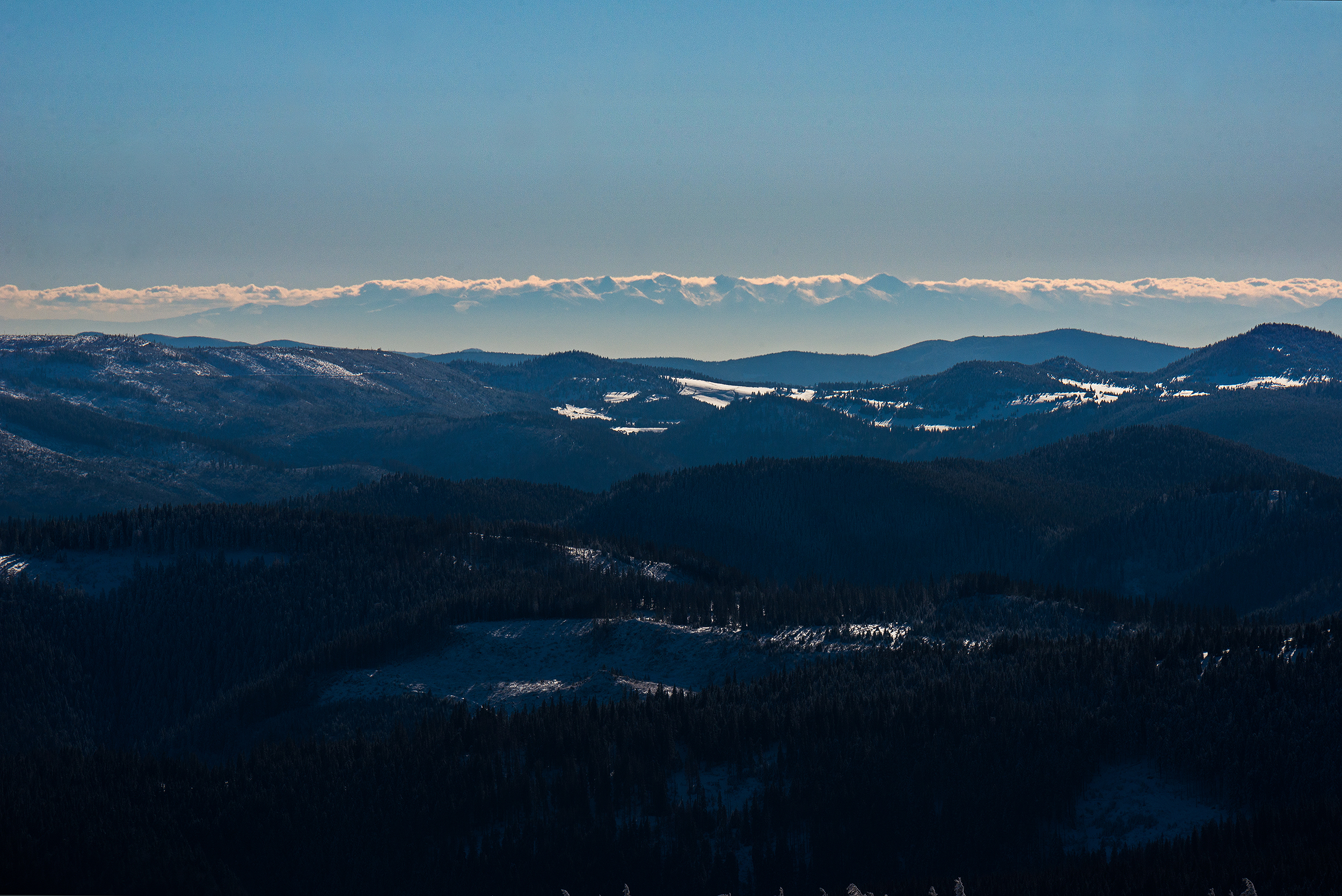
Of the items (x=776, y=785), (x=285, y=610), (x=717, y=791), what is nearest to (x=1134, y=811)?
(x=776, y=785)

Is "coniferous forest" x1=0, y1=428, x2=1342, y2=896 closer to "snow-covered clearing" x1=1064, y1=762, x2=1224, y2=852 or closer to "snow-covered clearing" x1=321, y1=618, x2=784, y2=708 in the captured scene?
"snow-covered clearing" x1=1064, y1=762, x2=1224, y2=852

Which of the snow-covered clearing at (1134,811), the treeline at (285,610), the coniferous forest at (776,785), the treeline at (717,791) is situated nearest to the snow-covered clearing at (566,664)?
the coniferous forest at (776,785)

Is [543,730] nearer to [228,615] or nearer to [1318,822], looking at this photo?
[1318,822]

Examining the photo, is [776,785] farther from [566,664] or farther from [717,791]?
[566,664]

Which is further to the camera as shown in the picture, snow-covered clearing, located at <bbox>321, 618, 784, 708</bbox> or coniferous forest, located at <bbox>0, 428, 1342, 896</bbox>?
snow-covered clearing, located at <bbox>321, 618, 784, 708</bbox>

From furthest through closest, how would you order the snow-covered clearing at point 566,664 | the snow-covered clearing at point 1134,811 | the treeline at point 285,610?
1. the treeline at point 285,610
2. the snow-covered clearing at point 566,664
3. the snow-covered clearing at point 1134,811

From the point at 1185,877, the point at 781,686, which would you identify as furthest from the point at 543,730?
the point at 1185,877

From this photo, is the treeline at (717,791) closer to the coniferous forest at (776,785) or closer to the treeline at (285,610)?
the coniferous forest at (776,785)

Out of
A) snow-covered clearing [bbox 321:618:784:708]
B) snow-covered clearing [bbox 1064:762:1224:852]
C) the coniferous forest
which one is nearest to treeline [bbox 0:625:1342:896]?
the coniferous forest
